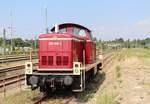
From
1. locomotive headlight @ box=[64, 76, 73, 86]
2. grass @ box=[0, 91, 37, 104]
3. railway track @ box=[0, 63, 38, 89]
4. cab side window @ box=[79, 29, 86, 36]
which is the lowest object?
grass @ box=[0, 91, 37, 104]

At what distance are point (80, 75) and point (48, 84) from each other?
1.45m

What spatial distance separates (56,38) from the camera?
15.8 m

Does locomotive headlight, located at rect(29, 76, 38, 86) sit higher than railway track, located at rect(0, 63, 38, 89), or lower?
higher

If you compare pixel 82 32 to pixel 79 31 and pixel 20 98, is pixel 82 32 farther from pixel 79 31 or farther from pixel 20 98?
pixel 20 98

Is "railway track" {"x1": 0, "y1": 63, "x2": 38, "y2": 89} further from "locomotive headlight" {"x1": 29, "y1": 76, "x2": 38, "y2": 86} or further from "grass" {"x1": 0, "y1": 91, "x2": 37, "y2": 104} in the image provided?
"locomotive headlight" {"x1": 29, "y1": 76, "x2": 38, "y2": 86}

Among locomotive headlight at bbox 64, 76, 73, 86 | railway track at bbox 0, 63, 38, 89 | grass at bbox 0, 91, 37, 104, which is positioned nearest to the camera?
grass at bbox 0, 91, 37, 104

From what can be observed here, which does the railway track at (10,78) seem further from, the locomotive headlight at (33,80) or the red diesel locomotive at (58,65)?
the locomotive headlight at (33,80)

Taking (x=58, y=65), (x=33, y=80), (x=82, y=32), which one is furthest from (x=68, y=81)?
(x=82, y=32)

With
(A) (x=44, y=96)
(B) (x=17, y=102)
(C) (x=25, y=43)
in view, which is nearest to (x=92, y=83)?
(A) (x=44, y=96)

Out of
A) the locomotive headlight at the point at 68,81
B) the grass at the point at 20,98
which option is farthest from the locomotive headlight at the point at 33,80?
the locomotive headlight at the point at 68,81

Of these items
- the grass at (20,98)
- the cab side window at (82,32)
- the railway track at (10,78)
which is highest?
the cab side window at (82,32)

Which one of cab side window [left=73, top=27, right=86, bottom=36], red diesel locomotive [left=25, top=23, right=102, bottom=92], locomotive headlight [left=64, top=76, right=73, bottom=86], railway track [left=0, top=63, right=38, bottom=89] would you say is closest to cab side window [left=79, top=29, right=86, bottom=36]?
cab side window [left=73, top=27, right=86, bottom=36]

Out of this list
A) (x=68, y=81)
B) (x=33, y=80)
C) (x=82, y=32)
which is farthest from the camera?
(x=82, y=32)

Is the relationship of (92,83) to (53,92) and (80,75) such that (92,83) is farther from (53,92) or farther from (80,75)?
(80,75)
